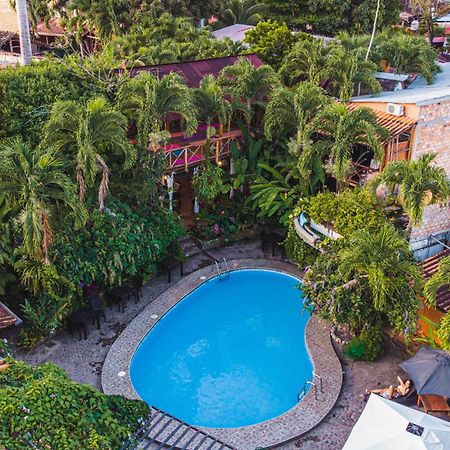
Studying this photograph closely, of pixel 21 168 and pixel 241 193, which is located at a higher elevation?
pixel 21 168

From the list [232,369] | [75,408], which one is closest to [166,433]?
[232,369]

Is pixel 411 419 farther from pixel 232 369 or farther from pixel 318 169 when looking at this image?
pixel 318 169

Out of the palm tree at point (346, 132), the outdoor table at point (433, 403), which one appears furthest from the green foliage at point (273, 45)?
the outdoor table at point (433, 403)

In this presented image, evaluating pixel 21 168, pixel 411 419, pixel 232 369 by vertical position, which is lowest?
pixel 232 369

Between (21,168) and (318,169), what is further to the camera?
(318,169)

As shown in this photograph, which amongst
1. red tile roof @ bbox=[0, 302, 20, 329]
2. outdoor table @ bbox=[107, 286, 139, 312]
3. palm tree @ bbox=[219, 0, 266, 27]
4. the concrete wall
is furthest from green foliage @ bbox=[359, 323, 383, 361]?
the concrete wall

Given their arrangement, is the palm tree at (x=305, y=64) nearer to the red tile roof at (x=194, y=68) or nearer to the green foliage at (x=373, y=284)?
the red tile roof at (x=194, y=68)

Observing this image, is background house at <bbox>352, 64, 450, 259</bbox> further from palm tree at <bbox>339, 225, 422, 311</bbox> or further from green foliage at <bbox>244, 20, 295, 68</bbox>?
green foliage at <bbox>244, 20, 295, 68</bbox>

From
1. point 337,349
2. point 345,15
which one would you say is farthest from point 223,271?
point 345,15

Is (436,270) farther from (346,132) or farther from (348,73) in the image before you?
(348,73)
